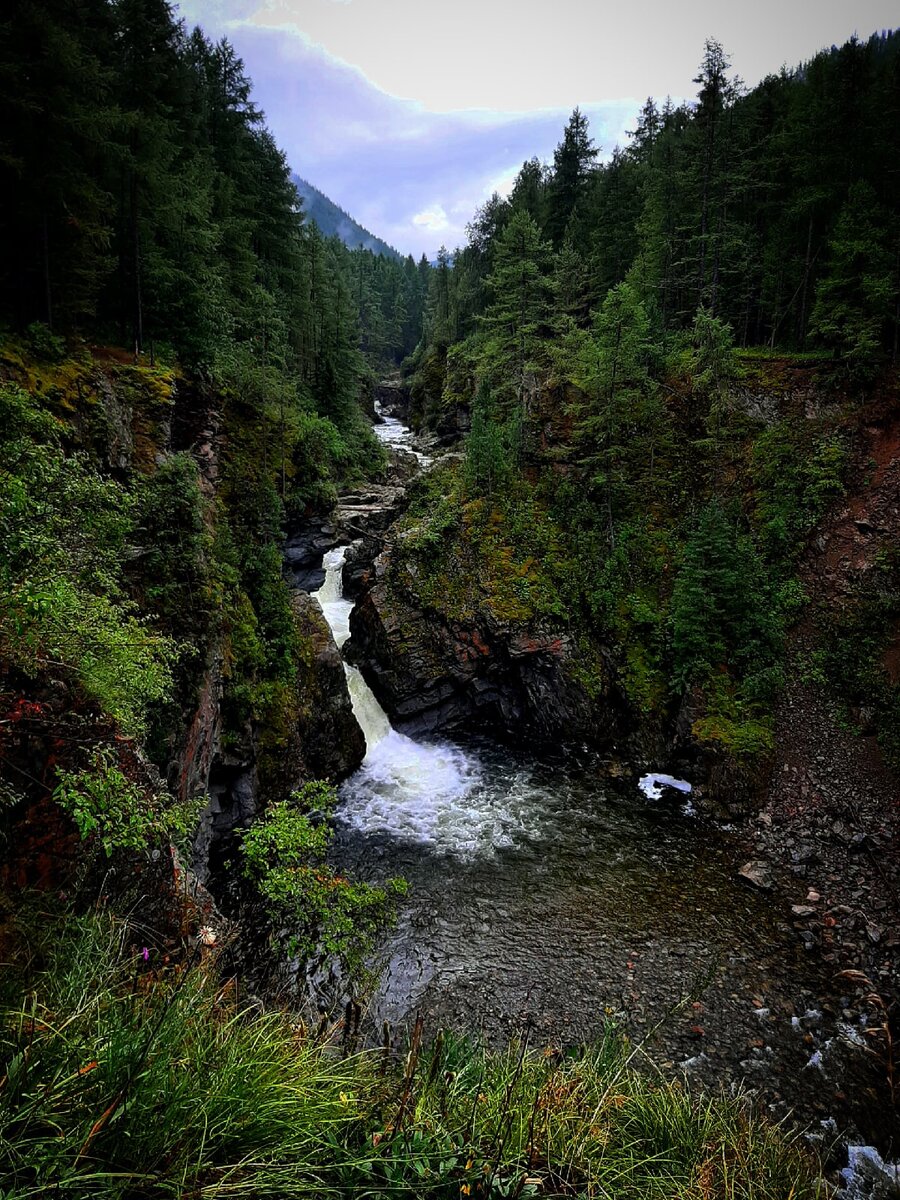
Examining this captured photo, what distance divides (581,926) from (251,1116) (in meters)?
11.7

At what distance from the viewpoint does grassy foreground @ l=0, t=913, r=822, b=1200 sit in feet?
7.50

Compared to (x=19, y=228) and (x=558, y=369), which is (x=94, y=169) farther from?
(x=558, y=369)

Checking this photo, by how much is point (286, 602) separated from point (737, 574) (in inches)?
633

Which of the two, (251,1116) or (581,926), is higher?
(251,1116)

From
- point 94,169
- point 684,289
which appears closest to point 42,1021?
point 94,169

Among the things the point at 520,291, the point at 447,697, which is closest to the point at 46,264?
the point at 447,697

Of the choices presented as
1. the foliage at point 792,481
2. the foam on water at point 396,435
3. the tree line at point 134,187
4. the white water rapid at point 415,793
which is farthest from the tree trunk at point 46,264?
the foam on water at point 396,435

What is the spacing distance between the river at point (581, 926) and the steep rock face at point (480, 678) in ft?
7.70

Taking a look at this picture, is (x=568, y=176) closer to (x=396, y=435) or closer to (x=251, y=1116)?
(x=396, y=435)

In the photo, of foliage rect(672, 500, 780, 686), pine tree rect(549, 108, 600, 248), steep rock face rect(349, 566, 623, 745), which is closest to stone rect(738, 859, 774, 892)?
foliage rect(672, 500, 780, 686)

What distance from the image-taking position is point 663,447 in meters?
24.9

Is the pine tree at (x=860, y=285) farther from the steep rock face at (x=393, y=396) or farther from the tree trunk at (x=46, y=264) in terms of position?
the steep rock face at (x=393, y=396)

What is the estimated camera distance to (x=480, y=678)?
2141cm

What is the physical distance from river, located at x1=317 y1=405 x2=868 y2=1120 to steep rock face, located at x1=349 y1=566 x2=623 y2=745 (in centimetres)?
235
